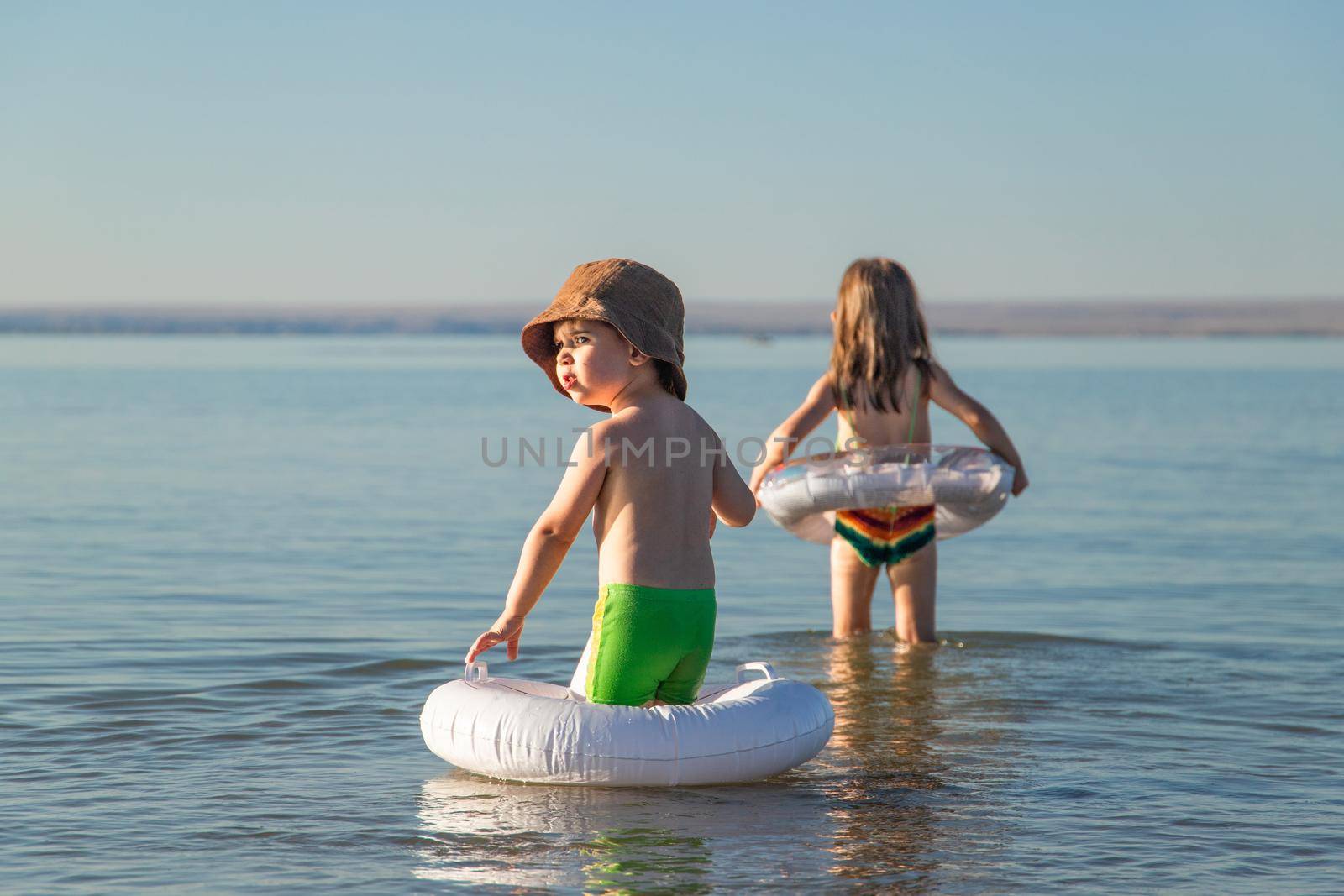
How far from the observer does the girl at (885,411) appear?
24.5 ft

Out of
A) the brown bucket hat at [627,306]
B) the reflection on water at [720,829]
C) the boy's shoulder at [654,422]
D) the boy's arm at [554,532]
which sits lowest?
the reflection on water at [720,829]

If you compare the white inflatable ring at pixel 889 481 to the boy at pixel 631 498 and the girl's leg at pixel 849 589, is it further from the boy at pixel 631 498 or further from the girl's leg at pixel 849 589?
the boy at pixel 631 498

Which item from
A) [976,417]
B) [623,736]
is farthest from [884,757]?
[976,417]

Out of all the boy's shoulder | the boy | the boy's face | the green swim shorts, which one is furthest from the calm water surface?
the boy's face

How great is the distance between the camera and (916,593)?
25.4 feet

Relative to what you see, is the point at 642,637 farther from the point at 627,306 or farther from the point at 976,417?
the point at 976,417

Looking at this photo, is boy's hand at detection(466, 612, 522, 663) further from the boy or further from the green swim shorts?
the green swim shorts

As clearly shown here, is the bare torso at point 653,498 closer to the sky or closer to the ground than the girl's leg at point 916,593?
closer to the sky

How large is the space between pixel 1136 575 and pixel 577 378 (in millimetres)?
7539

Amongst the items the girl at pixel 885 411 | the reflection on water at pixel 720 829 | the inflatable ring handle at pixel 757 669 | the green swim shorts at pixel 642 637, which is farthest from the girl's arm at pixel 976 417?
the green swim shorts at pixel 642 637

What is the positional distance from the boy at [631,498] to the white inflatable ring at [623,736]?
0.57ft

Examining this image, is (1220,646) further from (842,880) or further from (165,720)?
(165,720)

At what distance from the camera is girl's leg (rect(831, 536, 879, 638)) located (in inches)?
305

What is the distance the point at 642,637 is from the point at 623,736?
1.09 feet
